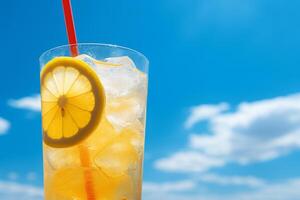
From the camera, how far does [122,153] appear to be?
11.4ft

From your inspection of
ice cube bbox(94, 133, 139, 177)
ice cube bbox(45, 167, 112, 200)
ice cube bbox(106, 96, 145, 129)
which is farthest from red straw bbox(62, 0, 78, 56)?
ice cube bbox(45, 167, 112, 200)

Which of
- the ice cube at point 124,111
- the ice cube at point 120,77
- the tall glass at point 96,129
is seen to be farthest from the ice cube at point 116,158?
the ice cube at point 120,77

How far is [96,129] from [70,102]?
0.92ft

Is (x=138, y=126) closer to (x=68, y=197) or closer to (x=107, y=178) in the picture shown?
(x=107, y=178)

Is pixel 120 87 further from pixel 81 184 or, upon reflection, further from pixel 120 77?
pixel 81 184

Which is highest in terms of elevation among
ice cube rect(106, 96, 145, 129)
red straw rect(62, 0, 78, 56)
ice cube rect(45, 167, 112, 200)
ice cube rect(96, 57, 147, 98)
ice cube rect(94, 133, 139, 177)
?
red straw rect(62, 0, 78, 56)

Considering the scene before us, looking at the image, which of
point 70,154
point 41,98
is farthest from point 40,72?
point 70,154

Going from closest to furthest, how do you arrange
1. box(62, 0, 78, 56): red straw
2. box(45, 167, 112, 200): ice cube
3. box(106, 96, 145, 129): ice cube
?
box(45, 167, 112, 200): ice cube < box(106, 96, 145, 129): ice cube < box(62, 0, 78, 56): red straw

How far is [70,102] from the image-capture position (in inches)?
137

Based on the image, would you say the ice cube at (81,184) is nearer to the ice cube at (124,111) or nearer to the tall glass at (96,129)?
the tall glass at (96,129)

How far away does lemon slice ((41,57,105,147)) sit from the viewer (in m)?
3.44

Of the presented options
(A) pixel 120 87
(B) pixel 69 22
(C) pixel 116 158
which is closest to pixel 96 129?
(C) pixel 116 158

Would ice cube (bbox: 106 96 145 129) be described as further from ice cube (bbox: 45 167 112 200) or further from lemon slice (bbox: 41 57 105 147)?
ice cube (bbox: 45 167 112 200)

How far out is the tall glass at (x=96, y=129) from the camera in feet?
11.1
